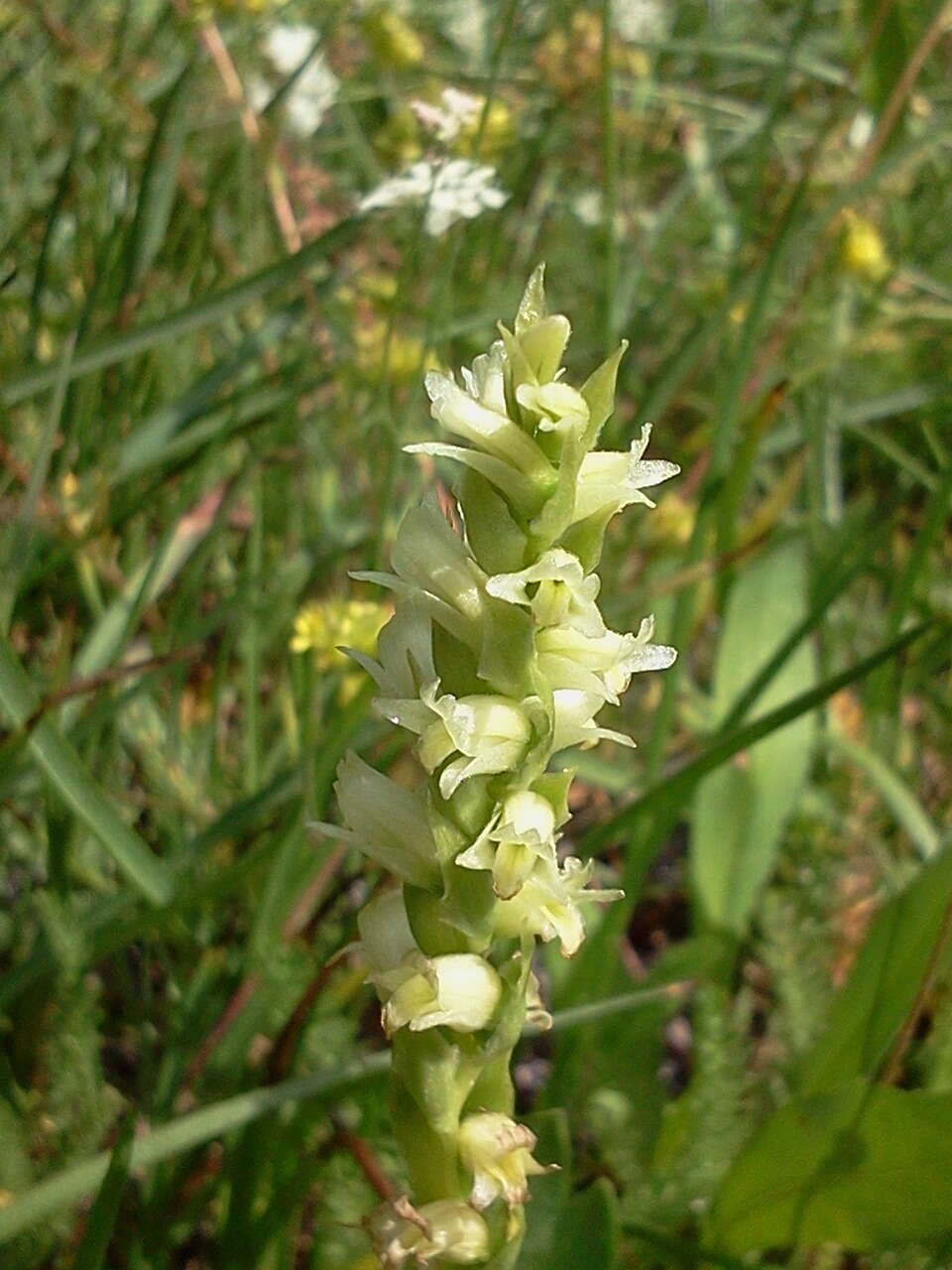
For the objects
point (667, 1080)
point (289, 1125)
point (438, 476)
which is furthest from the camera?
point (438, 476)

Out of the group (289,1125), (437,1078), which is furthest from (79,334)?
(437,1078)

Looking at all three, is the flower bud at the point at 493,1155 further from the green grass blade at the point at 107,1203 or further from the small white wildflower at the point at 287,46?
the small white wildflower at the point at 287,46

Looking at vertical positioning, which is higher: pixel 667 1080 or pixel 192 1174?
pixel 192 1174

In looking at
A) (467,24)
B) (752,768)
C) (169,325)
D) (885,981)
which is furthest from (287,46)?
(885,981)

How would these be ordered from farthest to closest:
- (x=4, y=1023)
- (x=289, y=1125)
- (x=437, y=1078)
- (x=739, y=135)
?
(x=739, y=135) < (x=4, y=1023) < (x=289, y=1125) < (x=437, y=1078)

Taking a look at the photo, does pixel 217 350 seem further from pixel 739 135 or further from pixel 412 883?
pixel 412 883

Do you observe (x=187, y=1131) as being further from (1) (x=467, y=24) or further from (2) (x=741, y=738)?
(1) (x=467, y=24)

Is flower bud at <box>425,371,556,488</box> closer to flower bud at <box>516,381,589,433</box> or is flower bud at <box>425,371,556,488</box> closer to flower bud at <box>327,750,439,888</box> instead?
flower bud at <box>516,381,589,433</box>
